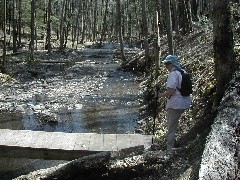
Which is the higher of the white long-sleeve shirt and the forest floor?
the white long-sleeve shirt

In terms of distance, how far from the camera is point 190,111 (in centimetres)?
908

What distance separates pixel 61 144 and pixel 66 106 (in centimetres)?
699

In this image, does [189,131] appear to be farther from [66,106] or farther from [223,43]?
[66,106]

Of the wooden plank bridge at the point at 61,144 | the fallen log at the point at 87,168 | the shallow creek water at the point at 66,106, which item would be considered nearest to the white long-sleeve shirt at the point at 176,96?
the fallen log at the point at 87,168

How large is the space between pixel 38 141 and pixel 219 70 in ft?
15.7

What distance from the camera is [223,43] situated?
7.28 m

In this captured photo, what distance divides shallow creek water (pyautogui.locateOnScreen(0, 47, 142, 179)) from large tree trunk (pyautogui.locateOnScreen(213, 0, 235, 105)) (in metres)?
4.86

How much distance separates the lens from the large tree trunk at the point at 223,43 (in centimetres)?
720

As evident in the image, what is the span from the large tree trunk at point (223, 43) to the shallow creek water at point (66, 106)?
4.86 m

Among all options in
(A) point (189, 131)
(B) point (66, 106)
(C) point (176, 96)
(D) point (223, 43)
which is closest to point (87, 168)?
(C) point (176, 96)

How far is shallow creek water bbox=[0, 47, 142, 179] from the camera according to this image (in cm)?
1241

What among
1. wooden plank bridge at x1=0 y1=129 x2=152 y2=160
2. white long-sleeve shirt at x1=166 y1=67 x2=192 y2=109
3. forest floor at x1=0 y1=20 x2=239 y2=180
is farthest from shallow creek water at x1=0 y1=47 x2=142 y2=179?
white long-sleeve shirt at x1=166 y1=67 x2=192 y2=109

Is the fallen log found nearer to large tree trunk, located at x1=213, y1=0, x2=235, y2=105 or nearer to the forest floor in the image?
the forest floor

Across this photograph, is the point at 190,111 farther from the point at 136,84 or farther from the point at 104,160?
the point at 136,84
